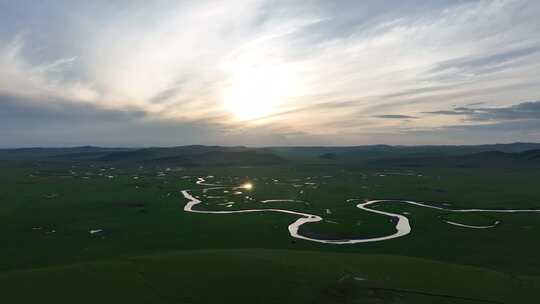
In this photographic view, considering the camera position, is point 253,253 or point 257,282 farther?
point 253,253

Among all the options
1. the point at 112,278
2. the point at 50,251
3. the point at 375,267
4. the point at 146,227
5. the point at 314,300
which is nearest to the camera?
the point at 314,300

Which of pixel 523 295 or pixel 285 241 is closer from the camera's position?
pixel 523 295

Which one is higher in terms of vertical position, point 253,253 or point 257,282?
point 253,253

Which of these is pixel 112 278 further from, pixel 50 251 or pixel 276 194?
pixel 276 194

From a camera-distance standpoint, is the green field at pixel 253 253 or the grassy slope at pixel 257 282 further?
the green field at pixel 253 253

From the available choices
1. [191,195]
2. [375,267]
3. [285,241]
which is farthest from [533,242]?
[191,195]

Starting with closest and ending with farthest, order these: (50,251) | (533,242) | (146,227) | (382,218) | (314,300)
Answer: (314,300), (50,251), (533,242), (146,227), (382,218)

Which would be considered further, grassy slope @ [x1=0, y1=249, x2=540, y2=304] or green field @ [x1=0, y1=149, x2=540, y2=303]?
→ green field @ [x1=0, y1=149, x2=540, y2=303]
